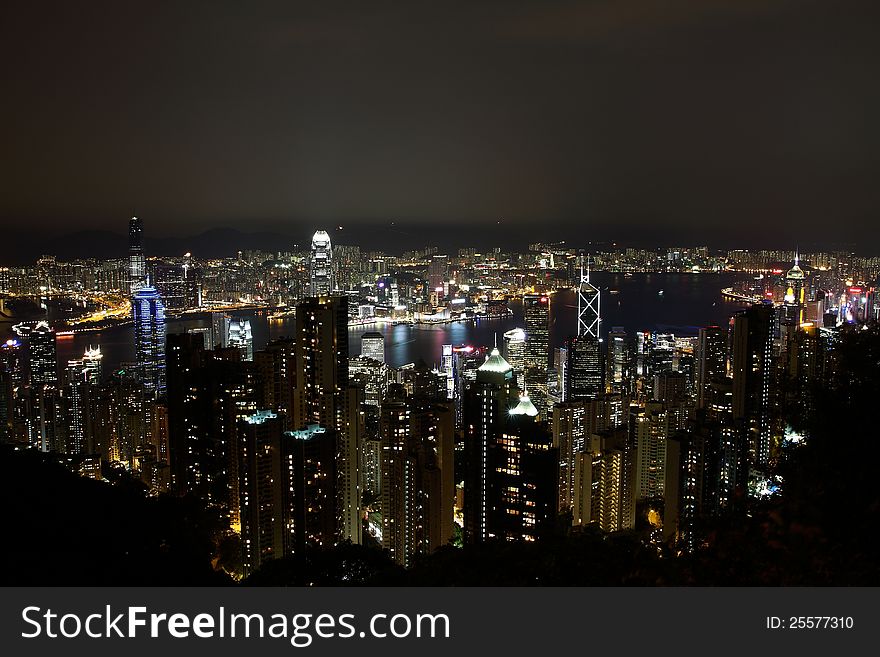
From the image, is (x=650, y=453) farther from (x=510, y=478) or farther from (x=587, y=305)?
(x=587, y=305)

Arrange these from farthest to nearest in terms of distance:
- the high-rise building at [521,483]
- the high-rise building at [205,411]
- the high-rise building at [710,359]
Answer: the high-rise building at [710,359] < the high-rise building at [205,411] < the high-rise building at [521,483]

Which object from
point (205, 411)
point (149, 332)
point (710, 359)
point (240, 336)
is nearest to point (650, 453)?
point (710, 359)

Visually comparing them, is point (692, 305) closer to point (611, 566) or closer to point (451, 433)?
point (451, 433)

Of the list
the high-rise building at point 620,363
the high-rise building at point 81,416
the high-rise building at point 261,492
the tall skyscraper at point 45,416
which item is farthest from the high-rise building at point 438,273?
the high-rise building at point 261,492

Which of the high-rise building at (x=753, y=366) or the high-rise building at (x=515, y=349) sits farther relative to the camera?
the high-rise building at (x=515, y=349)

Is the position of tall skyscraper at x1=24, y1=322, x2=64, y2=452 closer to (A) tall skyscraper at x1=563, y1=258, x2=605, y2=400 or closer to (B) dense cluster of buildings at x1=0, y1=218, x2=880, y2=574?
(B) dense cluster of buildings at x1=0, y1=218, x2=880, y2=574

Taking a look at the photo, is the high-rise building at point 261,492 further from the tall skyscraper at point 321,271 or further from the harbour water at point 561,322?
the tall skyscraper at point 321,271
